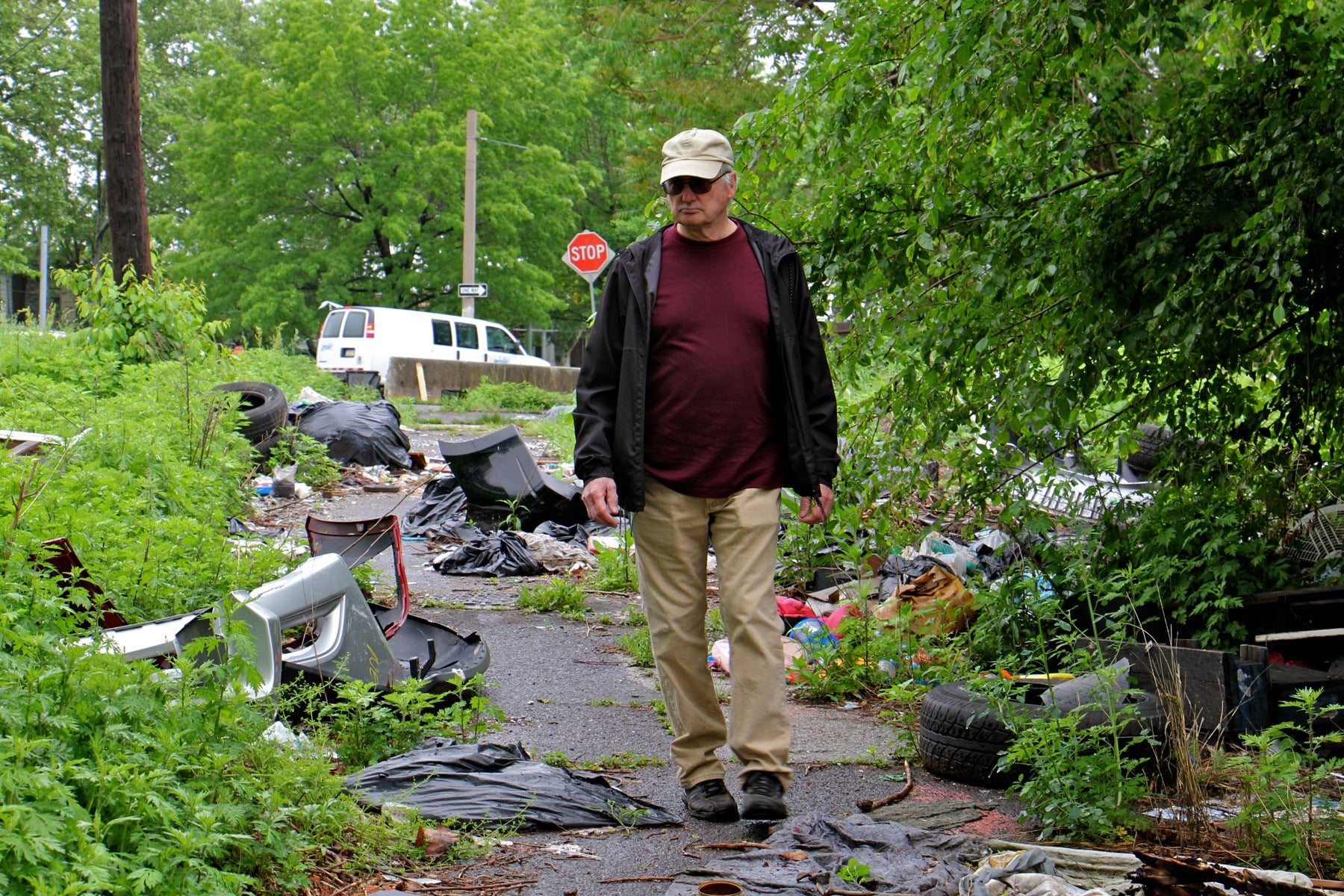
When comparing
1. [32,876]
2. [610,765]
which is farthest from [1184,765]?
[32,876]

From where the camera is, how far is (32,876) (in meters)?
2.56

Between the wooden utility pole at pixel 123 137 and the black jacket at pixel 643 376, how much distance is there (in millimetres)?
10698

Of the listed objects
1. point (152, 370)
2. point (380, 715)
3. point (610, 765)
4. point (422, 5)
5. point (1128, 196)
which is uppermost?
point (422, 5)

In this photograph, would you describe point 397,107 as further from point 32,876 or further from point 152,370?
point 32,876

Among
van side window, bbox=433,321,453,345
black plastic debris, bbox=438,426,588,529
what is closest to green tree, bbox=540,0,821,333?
black plastic debris, bbox=438,426,588,529

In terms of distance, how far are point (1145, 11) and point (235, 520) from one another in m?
7.31

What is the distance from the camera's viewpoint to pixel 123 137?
44.5ft

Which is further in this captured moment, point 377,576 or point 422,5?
point 422,5

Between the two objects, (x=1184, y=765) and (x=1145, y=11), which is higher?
Answer: (x=1145, y=11)

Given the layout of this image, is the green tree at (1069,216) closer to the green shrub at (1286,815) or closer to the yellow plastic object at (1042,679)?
the yellow plastic object at (1042,679)

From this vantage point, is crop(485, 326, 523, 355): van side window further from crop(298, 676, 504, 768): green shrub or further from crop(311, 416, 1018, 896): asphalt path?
crop(298, 676, 504, 768): green shrub

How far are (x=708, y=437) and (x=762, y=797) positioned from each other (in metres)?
1.17

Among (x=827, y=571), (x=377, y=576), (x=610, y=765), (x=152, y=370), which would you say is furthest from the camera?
(x=152, y=370)

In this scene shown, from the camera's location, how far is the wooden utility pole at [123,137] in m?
13.3
